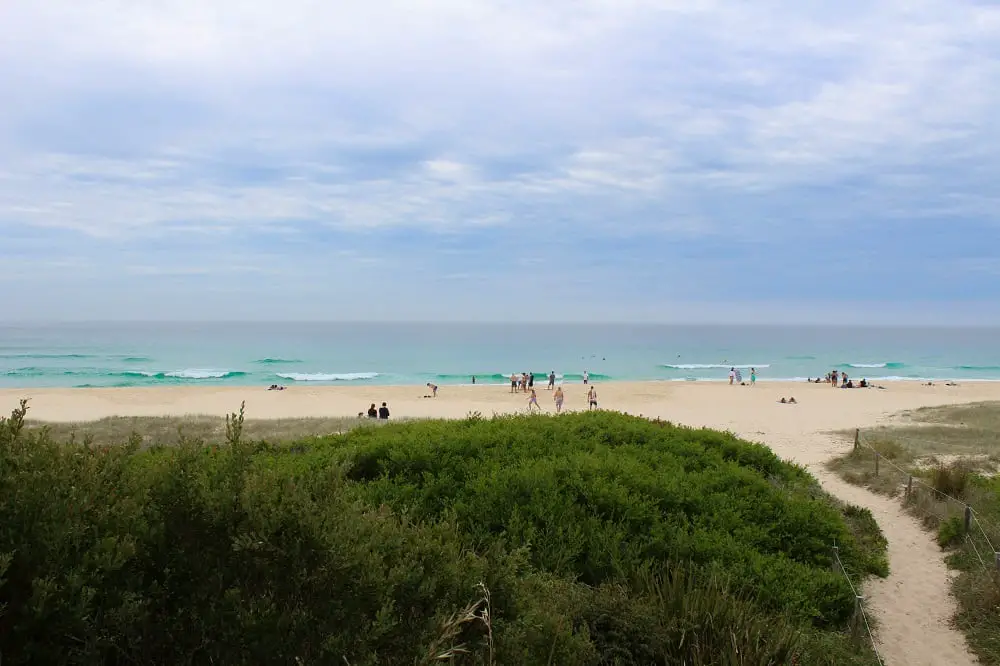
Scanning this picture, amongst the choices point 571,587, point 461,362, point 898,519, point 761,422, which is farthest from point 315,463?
point 461,362

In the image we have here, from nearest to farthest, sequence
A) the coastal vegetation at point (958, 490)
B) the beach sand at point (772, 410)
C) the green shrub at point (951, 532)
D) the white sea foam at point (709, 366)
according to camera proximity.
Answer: the coastal vegetation at point (958, 490)
the beach sand at point (772, 410)
the green shrub at point (951, 532)
the white sea foam at point (709, 366)

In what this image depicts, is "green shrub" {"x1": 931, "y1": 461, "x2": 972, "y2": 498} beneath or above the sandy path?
above

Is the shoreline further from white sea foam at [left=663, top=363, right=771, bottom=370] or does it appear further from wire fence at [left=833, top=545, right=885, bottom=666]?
white sea foam at [left=663, top=363, right=771, bottom=370]

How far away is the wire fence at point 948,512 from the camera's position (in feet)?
30.4

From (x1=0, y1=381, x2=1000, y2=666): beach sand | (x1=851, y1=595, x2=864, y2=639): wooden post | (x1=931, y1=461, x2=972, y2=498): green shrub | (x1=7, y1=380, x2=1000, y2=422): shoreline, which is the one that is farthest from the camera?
(x1=7, y1=380, x2=1000, y2=422): shoreline

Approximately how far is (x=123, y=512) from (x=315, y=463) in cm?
575

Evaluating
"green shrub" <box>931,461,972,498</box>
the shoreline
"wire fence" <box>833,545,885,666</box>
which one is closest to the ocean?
the shoreline

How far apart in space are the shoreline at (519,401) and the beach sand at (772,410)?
0.07 metres

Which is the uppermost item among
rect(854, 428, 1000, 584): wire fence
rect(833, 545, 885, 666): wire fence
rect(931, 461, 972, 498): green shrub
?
rect(931, 461, 972, 498): green shrub

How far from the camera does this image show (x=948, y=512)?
1121 centimetres

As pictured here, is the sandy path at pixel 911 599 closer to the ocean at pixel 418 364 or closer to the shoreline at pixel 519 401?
the shoreline at pixel 519 401

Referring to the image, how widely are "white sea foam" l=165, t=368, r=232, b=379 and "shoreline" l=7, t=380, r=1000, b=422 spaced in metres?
15.8

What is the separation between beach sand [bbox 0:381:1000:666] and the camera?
7902 millimetres

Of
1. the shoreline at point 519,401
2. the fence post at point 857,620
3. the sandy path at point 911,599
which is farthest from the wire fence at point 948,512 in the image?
the shoreline at point 519,401
